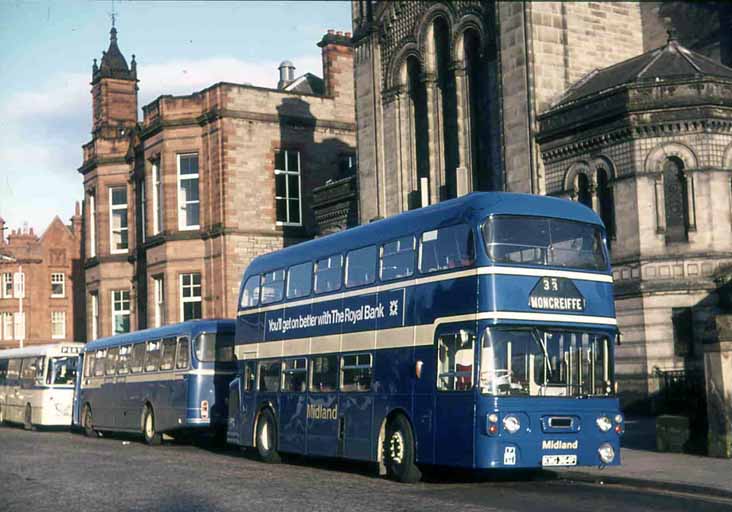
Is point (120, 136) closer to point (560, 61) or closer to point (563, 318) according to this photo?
point (560, 61)

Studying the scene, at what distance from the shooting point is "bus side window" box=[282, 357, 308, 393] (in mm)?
19594

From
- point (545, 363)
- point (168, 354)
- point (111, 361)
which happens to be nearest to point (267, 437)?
point (168, 354)

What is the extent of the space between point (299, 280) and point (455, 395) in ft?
18.5

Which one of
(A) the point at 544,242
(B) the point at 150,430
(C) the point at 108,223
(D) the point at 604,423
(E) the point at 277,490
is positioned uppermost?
(C) the point at 108,223

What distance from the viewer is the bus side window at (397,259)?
16516mm

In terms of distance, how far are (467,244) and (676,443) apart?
6097 millimetres

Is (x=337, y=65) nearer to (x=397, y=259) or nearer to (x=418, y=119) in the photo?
(x=418, y=119)

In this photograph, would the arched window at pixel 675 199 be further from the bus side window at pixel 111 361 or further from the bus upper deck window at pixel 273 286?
the bus side window at pixel 111 361

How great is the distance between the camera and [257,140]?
A: 45.0 metres

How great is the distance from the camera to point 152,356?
2747 cm

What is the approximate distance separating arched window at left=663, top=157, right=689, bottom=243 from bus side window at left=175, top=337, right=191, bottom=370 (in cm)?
1200

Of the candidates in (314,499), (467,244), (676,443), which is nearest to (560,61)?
(676,443)

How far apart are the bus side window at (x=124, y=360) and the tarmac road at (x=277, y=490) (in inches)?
312

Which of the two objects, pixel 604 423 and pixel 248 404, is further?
pixel 248 404
